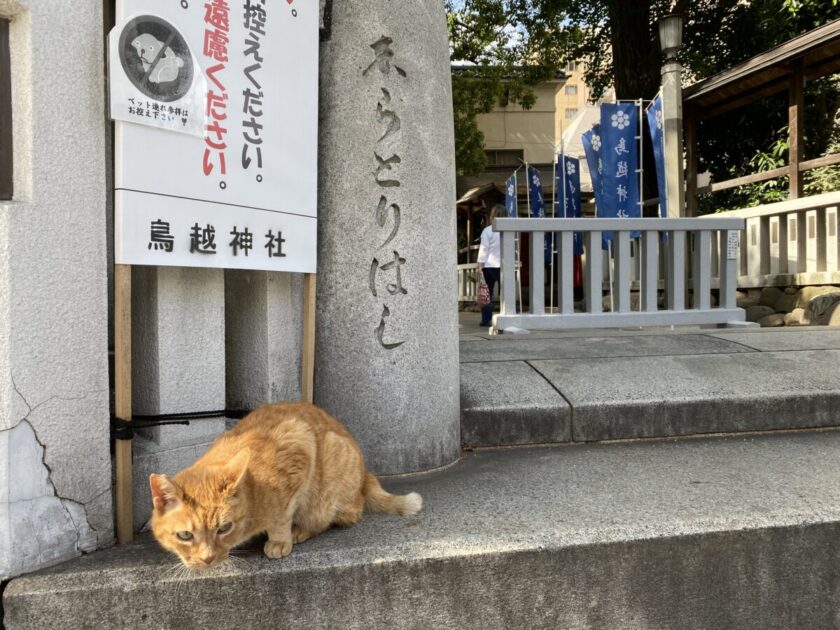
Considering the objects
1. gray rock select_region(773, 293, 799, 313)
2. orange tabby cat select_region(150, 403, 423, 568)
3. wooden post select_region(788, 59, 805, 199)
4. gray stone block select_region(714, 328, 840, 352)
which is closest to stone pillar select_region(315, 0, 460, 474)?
orange tabby cat select_region(150, 403, 423, 568)

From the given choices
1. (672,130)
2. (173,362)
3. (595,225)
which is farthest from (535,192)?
(173,362)

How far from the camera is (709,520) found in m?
2.33

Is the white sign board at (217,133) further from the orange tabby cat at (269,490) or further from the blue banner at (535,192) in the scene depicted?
the blue banner at (535,192)

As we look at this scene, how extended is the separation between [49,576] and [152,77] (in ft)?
5.57

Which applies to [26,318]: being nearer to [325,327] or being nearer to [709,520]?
[325,327]

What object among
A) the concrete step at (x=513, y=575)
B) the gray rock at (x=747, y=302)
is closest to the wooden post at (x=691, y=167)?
the gray rock at (x=747, y=302)

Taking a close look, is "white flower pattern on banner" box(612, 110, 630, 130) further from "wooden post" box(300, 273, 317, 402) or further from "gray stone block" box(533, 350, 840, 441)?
"wooden post" box(300, 273, 317, 402)

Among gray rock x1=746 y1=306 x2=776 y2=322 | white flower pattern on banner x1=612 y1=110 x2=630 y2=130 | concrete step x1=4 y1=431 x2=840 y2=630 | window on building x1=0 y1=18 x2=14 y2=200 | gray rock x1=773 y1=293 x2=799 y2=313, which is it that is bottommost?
concrete step x1=4 y1=431 x2=840 y2=630

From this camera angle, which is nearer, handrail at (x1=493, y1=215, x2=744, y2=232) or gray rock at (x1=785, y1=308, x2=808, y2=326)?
handrail at (x1=493, y1=215, x2=744, y2=232)

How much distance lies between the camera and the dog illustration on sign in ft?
7.22

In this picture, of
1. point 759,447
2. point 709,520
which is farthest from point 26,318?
point 759,447

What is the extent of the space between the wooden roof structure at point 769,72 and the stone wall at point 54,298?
28.6 feet

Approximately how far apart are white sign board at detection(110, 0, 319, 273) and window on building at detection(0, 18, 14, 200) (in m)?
0.30

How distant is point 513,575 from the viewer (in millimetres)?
2162
